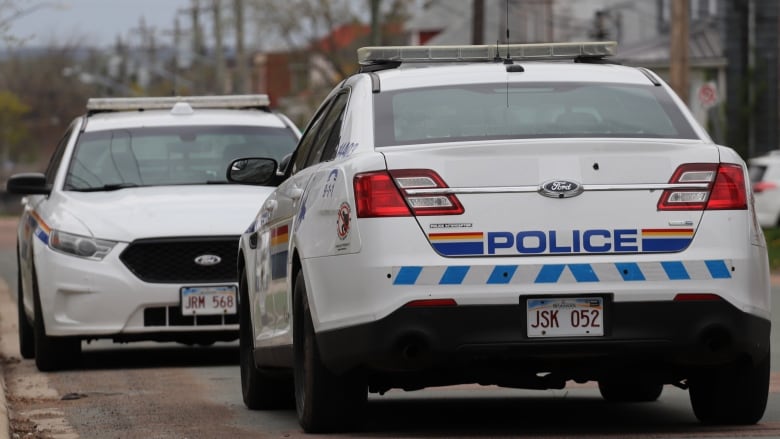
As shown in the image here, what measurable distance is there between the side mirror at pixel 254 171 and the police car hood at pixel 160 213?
2.52 meters

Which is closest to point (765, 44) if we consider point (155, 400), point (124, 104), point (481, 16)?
point (481, 16)

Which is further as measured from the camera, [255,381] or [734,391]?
[255,381]

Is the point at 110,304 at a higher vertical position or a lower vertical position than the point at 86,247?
lower

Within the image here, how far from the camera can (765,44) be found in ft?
153

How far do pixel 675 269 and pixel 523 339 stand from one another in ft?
2.18

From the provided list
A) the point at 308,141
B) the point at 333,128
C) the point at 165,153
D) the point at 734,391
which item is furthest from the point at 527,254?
the point at 165,153

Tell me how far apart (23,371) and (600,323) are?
631cm

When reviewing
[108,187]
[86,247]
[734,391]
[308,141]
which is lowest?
[86,247]

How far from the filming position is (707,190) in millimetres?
7613

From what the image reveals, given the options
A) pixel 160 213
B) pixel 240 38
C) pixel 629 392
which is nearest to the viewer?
pixel 629 392

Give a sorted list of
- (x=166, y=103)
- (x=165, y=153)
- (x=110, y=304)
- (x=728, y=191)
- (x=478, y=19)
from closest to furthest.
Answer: (x=728, y=191), (x=110, y=304), (x=165, y=153), (x=166, y=103), (x=478, y=19)

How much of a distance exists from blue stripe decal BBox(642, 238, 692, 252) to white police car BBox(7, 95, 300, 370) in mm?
5240

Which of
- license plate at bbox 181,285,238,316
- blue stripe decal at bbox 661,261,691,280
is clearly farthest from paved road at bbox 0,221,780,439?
blue stripe decal at bbox 661,261,691,280

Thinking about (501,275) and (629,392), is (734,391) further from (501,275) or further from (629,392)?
(629,392)
